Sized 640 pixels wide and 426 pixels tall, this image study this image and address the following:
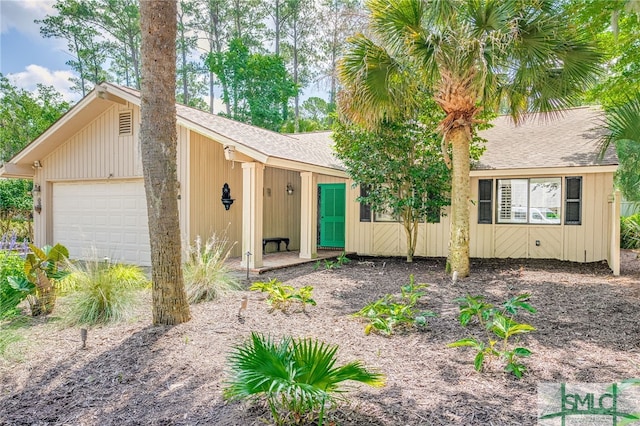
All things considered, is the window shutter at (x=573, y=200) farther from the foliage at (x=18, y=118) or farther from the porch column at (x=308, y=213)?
the foliage at (x=18, y=118)

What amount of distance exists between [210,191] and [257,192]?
1.73 m

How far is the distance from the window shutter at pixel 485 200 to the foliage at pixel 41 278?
9285 millimetres

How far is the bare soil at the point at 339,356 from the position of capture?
2875 millimetres

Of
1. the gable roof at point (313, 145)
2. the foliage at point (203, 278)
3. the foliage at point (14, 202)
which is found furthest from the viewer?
the foliage at point (14, 202)

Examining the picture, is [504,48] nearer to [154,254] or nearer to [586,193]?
[586,193]

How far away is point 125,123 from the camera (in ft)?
32.1

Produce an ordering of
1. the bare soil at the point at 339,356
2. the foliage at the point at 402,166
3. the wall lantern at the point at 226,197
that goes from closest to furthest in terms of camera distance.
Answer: the bare soil at the point at 339,356
the wall lantern at the point at 226,197
the foliage at the point at 402,166

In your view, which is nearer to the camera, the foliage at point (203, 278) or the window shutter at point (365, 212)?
the foliage at point (203, 278)

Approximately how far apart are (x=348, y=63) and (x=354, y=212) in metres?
4.96

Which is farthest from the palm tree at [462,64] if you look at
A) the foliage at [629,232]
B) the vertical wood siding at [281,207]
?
the foliage at [629,232]

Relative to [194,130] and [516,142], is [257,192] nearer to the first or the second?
[194,130]

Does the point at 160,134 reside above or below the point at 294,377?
above

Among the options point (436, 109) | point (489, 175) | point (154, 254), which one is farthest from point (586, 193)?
Answer: point (154, 254)

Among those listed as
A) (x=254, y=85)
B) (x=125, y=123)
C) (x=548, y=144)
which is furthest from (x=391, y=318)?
(x=254, y=85)
